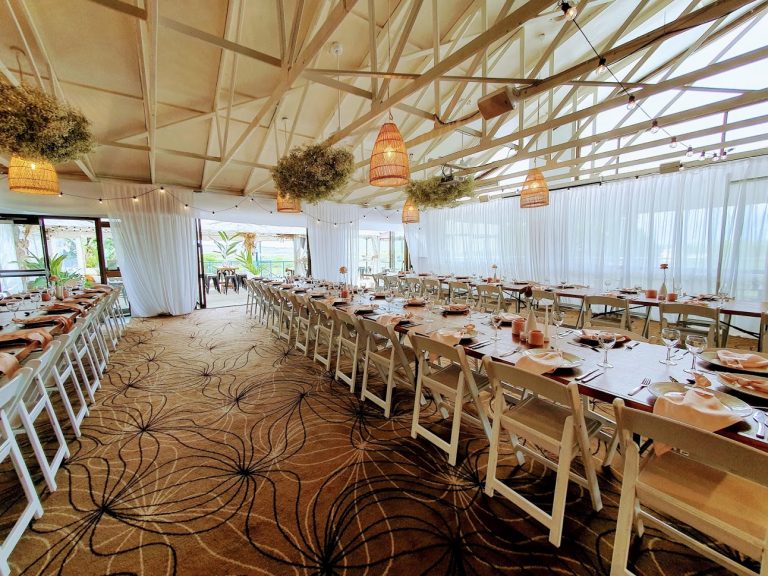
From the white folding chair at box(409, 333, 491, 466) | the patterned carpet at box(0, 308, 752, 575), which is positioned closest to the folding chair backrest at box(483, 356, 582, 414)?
the white folding chair at box(409, 333, 491, 466)

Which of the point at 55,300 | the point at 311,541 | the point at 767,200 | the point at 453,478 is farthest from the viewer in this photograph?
the point at 767,200

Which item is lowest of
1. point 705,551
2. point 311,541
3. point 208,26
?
point 311,541

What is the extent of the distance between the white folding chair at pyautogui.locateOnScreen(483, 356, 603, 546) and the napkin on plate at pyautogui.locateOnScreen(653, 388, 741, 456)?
0.34m

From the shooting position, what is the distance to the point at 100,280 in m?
7.84

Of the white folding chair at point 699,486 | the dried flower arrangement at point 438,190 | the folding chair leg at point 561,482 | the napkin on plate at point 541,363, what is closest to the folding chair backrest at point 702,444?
the white folding chair at point 699,486

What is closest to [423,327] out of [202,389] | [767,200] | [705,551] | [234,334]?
[705,551]

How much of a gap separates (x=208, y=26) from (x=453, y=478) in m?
5.98

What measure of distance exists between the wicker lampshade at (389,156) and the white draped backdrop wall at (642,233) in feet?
20.7

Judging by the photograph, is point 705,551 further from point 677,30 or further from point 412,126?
point 412,126

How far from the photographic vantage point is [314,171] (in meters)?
4.27

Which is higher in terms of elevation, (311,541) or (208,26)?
(208,26)

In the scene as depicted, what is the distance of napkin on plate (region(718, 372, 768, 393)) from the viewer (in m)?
1.54

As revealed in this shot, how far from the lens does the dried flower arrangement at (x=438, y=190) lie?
229 inches

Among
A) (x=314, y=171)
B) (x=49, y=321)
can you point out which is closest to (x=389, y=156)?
(x=314, y=171)
